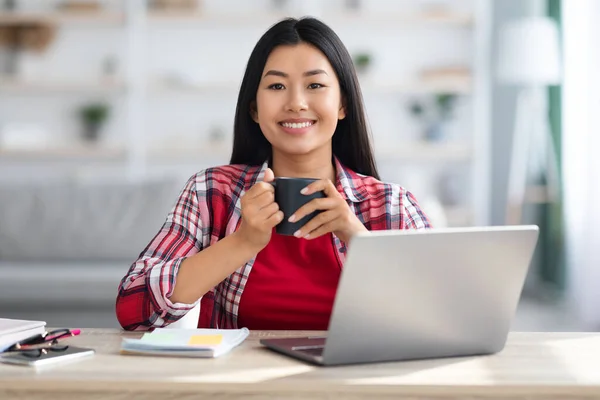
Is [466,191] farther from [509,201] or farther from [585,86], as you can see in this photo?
[585,86]

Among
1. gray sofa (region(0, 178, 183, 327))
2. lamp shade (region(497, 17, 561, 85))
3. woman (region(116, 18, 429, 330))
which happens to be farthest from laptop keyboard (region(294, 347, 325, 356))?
lamp shade (region(497, 17, 561, 85))

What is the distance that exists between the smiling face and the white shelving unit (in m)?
3.85

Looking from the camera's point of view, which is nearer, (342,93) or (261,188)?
(261,188)

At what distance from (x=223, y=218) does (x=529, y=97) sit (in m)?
3.91

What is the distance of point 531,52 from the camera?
4902 mm

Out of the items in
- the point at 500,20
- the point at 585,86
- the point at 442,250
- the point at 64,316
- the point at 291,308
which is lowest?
the point at 64,316

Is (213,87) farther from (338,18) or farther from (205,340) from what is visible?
(205,340)

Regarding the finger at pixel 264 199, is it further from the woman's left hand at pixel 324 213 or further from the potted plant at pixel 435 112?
the potted plant at pixel 435 112

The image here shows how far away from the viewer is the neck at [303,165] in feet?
5.88

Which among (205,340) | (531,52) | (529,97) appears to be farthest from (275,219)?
(529,97)

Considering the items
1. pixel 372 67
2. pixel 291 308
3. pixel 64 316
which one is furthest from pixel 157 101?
pixel 291 308

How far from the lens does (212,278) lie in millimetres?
1478

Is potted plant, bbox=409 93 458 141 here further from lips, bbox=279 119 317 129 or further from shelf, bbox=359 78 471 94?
lips, bbox=279 119 317 129

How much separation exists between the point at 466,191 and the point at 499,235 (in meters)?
4.70
